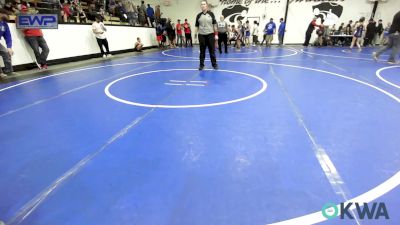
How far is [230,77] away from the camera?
21.8 ft

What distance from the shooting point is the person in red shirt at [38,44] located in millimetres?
8023

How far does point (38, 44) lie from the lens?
8375 mm

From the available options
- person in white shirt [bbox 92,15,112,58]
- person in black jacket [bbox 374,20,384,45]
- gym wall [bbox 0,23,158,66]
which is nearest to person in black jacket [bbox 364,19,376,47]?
person in black jacket [bbox 374,20,384,45]

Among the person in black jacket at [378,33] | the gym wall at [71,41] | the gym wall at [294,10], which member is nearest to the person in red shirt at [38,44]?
the gym wall at [71,41]

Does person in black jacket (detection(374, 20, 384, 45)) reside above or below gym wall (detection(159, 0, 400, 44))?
below

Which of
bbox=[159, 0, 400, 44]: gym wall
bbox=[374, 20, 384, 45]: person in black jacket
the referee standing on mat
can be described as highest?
bbox=[159, 0, 400, 44]: gym wall

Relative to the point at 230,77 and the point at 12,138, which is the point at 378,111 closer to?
the point at 230,77

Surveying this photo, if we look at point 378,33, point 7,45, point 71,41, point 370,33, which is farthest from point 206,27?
point 378,33

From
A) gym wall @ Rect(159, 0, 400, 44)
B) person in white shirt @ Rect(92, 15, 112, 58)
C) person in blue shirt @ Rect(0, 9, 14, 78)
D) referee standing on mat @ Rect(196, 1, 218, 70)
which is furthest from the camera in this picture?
gym wall @ Rect(159, 0, 400, 44)

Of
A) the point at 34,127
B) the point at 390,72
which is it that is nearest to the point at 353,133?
the point at 34,127

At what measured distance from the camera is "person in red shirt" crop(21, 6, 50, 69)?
8.02 metres

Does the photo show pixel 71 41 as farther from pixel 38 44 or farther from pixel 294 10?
pixel 294 10

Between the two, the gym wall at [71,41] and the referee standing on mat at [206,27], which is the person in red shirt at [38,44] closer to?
the gym wall at [71,41]

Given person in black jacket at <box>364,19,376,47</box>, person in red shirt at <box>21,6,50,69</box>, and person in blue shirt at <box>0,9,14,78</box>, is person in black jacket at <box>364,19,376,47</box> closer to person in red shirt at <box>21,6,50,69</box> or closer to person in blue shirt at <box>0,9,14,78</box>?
person in red shirt at <box>21,6,50,69</box>
